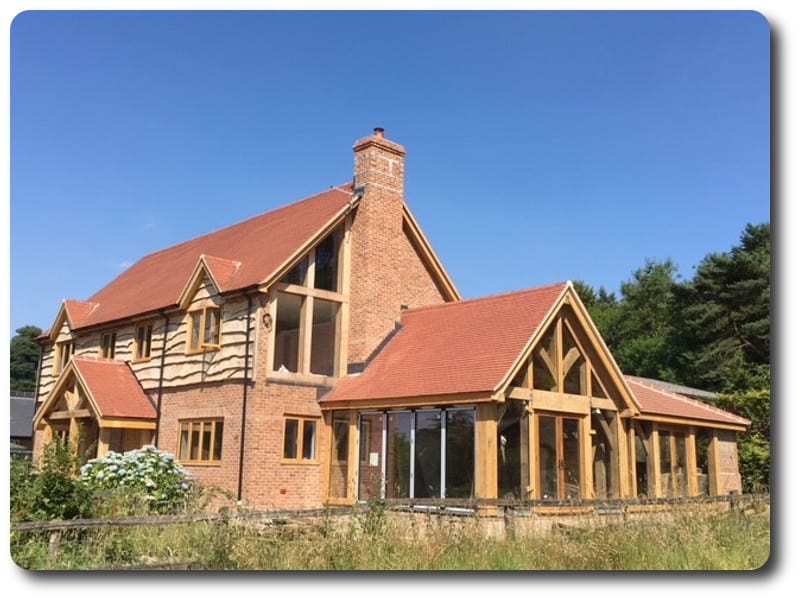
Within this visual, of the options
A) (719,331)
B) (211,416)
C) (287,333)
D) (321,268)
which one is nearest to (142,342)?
(211,416)

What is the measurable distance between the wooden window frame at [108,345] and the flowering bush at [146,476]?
21.7ft

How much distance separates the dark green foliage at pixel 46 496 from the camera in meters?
11.8

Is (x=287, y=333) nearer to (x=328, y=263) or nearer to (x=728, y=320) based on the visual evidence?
(x=328, y=263)

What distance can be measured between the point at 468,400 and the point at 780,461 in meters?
6.30

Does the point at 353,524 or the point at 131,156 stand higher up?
the point at 131,156

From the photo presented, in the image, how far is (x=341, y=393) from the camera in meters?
18.8

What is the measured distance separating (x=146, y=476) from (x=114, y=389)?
5.26 metres

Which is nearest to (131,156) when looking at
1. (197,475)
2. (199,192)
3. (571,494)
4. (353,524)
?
(199,192)

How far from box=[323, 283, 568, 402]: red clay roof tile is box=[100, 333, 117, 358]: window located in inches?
341

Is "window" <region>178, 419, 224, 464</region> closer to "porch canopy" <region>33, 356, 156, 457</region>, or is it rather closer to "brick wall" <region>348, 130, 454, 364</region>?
Answer: "porch canopy" <region>33, 356, 156, 457</region>

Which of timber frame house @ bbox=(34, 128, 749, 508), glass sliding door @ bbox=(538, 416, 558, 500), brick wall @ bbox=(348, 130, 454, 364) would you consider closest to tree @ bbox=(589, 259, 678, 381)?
timber frame house @ bbox=(34, 128, 749, 508)

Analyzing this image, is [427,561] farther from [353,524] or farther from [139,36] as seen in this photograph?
[139,36]

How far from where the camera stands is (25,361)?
32844 millimetres

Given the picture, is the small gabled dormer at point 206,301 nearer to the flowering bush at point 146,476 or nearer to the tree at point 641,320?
the flowering bush at point 146,476
